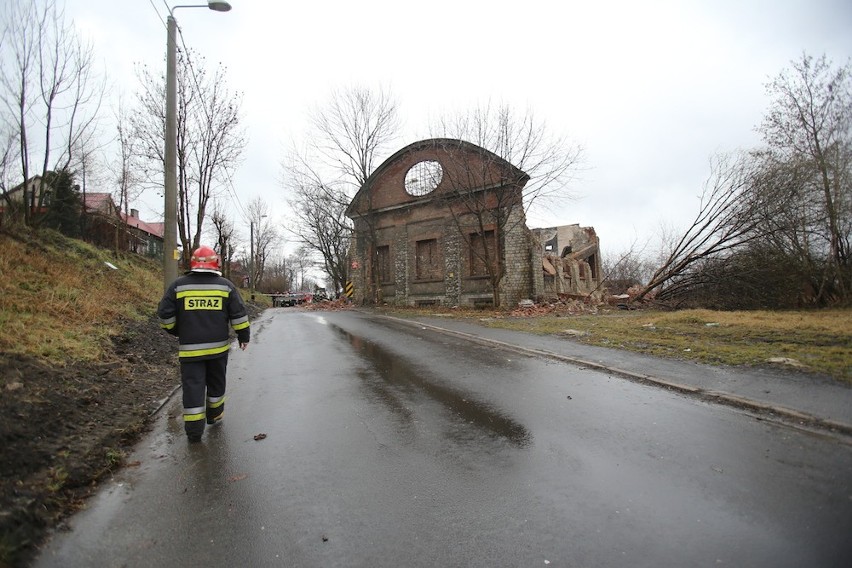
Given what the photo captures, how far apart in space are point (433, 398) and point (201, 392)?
272 centimetres

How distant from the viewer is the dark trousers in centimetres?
417

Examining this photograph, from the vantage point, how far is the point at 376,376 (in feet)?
22.7

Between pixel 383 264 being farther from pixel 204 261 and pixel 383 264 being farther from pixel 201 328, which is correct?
pixel 201 328

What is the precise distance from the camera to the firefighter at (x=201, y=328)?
4.23 meters

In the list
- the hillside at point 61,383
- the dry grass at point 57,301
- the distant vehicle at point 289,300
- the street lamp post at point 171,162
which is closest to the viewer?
the hillside at point 61,383

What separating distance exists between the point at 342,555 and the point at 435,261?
2406cm

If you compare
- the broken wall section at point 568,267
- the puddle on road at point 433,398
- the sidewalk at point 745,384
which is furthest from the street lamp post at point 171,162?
the broken wall section at point 568,267

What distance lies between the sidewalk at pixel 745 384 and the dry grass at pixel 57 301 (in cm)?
778

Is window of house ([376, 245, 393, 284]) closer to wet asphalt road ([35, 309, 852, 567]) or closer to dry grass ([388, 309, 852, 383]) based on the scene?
dry grass ([388, 309, 852, 383])

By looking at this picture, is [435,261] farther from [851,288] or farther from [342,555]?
[342,555]

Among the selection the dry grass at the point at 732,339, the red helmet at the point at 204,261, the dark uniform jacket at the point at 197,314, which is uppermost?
the red helmet at the point at 204,261

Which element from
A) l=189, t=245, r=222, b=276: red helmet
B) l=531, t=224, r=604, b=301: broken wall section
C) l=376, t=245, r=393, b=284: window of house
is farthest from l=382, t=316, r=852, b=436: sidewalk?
l=376, t=245, r=393, b=284: window of house

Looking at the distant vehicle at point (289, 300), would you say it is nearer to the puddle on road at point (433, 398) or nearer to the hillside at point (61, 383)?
the hillside at point (61, 383)

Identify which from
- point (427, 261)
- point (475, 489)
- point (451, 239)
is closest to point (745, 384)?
point (475, 489)
